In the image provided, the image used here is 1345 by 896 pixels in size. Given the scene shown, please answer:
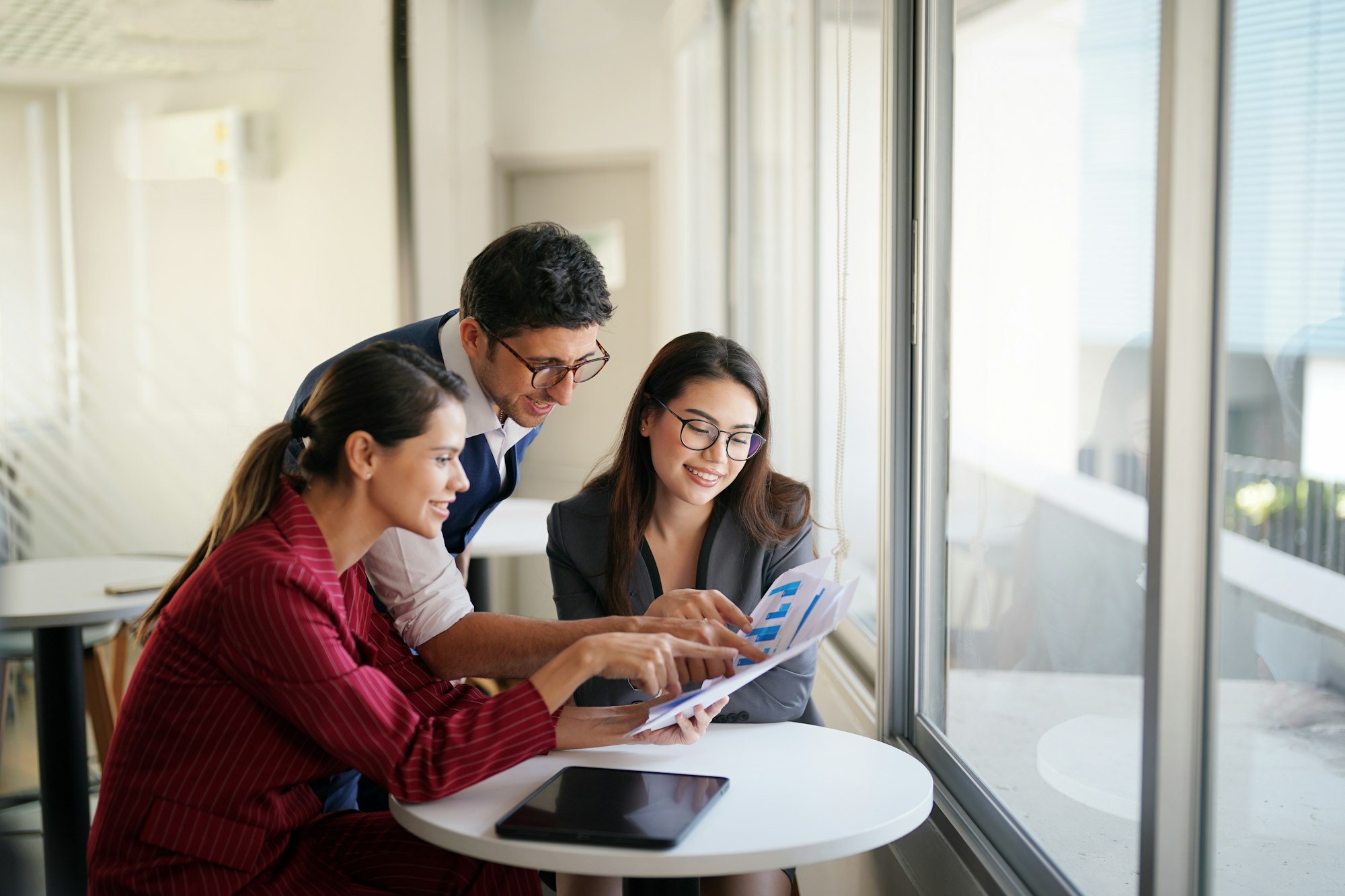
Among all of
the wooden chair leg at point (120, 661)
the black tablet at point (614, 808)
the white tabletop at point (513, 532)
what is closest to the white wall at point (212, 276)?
the wooden chair leg at point (120, 661)

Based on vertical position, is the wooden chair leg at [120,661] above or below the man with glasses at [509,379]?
below

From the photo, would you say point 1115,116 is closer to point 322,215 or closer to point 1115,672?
point 1115,672

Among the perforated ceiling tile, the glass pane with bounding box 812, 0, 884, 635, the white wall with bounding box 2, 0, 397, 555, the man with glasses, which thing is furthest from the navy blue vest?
the perforated ceiling tile

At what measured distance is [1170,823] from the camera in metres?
1.25

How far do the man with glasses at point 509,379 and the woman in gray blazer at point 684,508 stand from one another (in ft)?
0.70

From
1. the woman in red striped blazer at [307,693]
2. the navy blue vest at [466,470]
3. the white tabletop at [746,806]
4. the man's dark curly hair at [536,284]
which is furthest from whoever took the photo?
the navy blue vest at [466,470]

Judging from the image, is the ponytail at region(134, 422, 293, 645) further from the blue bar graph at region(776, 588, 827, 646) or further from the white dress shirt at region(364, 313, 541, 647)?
the blue bar graph at region(776, 588, 827, 646)

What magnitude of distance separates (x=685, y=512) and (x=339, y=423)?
76 cm

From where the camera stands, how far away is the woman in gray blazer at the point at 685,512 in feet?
6.26

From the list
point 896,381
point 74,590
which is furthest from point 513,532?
point 896,381

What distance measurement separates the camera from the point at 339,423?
1.40 meters

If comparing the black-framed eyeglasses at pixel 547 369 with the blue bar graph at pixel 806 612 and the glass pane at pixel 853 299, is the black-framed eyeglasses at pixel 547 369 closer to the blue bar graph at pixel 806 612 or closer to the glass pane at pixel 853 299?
the blue bar graph at pixel 806 612

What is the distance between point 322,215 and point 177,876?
3559 millimetres

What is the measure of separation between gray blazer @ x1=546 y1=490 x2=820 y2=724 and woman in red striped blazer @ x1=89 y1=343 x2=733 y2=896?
458 mm
